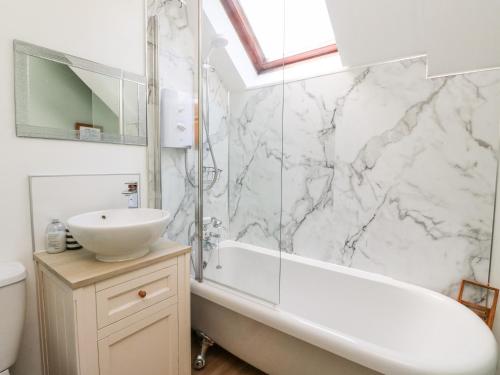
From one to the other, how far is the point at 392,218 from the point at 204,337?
142 centimetres

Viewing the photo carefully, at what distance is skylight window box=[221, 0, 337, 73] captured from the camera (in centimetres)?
194

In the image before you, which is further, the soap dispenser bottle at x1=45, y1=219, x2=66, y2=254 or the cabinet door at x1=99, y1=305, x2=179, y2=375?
the soap dispenser bottle at x1=45, y1=219, x2=66, y2=254

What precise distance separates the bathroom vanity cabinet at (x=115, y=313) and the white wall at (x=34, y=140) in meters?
0.11

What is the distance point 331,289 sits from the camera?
1838 millimetres

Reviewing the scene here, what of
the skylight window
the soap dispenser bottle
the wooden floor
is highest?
the skylight window

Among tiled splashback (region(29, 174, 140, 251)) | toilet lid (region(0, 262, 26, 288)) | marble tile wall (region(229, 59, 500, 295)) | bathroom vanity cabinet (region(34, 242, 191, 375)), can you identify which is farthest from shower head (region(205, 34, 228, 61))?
toilet lid (region(0, 262, 26, 288))

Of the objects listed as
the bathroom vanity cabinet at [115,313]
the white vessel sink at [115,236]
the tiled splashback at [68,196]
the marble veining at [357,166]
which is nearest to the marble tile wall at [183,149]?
the marble veining at [357,166]

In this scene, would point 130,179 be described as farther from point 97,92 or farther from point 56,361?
point 56,361

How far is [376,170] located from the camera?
5.75ft

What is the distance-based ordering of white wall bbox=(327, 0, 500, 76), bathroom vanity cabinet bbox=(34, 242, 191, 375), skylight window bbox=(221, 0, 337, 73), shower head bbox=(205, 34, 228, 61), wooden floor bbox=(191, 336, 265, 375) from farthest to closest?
skylight window bbox=(221, 0, 337, 73) → shower head bbox=(205, 34, 228, 61) → wooden floor bbox=(191, 336, 265, 375) → white wall bbox=(327, 0, 500, 76) → bathroom vanity cabinet bbox=(34, 242, 191, 375)

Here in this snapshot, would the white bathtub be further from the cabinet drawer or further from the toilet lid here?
the toilet lid

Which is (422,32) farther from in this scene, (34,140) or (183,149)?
(34,140)

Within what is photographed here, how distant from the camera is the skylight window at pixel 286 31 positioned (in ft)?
6.35

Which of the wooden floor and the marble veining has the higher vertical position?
the marble veining
